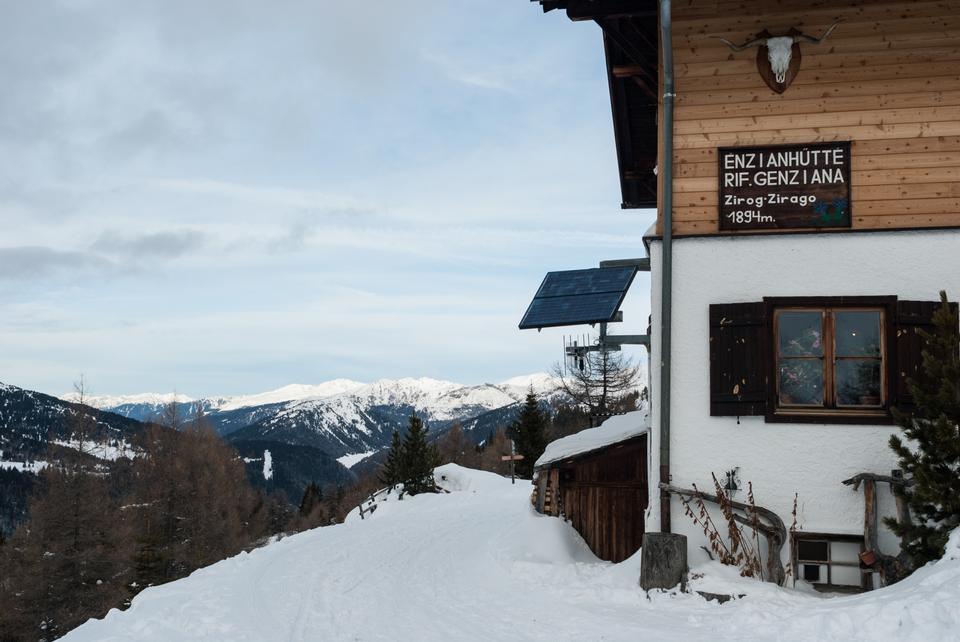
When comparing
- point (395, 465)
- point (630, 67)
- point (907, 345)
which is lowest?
point (395, 465)

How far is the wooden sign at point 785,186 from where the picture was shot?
407 inches

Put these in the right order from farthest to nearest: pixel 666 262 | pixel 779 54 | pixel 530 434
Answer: pixel 530 434
pixel 666 262
pixel 779 54

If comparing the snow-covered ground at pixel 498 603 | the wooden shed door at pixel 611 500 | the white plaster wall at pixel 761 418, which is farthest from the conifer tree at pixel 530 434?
the white plaster wall at pixel 761 418

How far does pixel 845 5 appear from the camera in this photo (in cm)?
1039

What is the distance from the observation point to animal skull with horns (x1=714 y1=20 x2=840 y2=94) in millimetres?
10391

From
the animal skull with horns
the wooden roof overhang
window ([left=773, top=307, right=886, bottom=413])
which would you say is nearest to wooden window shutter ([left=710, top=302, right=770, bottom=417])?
window ([left=773, top=307, right=886, bottom=413])

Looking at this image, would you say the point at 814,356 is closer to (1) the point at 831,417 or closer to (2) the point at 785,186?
(1) the point at 831,417

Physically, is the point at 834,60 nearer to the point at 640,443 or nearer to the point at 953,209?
the point at 953,209

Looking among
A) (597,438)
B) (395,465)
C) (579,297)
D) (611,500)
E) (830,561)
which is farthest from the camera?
(395,465)

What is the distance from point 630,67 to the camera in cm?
1221

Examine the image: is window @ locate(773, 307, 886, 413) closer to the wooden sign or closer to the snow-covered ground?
the wooden sign

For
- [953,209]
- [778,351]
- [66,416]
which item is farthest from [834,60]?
[66,416]

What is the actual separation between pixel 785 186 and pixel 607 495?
7.15m

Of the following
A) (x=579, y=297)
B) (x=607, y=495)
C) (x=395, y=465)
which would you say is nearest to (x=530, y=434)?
(x=395, y=465)
